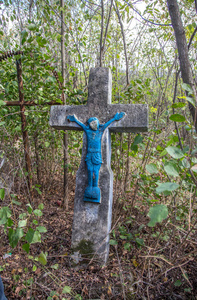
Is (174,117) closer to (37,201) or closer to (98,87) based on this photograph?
(98,87)

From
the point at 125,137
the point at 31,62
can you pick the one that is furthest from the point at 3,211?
the point at 125,137

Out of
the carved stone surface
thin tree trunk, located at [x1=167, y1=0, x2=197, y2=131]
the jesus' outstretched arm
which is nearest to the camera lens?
thin tree trunk, located at [x1=167, y1=0, x2=197, y2=131]

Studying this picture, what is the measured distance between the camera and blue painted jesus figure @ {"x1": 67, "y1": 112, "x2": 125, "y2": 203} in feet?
6.84

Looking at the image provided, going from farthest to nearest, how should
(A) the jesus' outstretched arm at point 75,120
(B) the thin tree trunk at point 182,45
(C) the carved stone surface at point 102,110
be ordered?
1. (A) the jesus' outstretched arm at point 75,120
2. (C) the carved stone surface at point 102,110
3. (B) the thin tree trunk at point 182,45

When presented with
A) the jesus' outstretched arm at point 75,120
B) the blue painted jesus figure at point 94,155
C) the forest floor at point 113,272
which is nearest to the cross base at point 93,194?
the blue painted jesus figure at point 94,155

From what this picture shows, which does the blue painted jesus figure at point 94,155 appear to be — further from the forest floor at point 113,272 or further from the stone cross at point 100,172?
the forest floor at point 113,272

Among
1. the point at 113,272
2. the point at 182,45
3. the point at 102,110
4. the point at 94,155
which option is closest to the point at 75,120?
the point at 102,110

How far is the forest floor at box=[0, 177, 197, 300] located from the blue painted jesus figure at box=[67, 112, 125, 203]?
50 cm

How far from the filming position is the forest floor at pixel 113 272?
1695 mm

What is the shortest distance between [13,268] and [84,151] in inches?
53.6

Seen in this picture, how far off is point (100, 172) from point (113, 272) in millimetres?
965

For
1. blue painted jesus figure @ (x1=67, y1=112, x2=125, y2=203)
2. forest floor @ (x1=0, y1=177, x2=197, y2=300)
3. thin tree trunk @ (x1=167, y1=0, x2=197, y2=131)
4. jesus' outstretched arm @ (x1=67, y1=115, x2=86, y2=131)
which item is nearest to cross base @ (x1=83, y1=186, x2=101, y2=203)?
blue painted jesus figure @ (x1=67, y1=112, x2=125, y2=203)

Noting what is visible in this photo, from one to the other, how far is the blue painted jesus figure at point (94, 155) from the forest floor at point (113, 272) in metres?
0.50

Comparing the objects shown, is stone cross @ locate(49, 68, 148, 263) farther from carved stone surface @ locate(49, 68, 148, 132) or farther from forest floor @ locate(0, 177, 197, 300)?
forest floor @ locate(0, 177, 197, 300)
